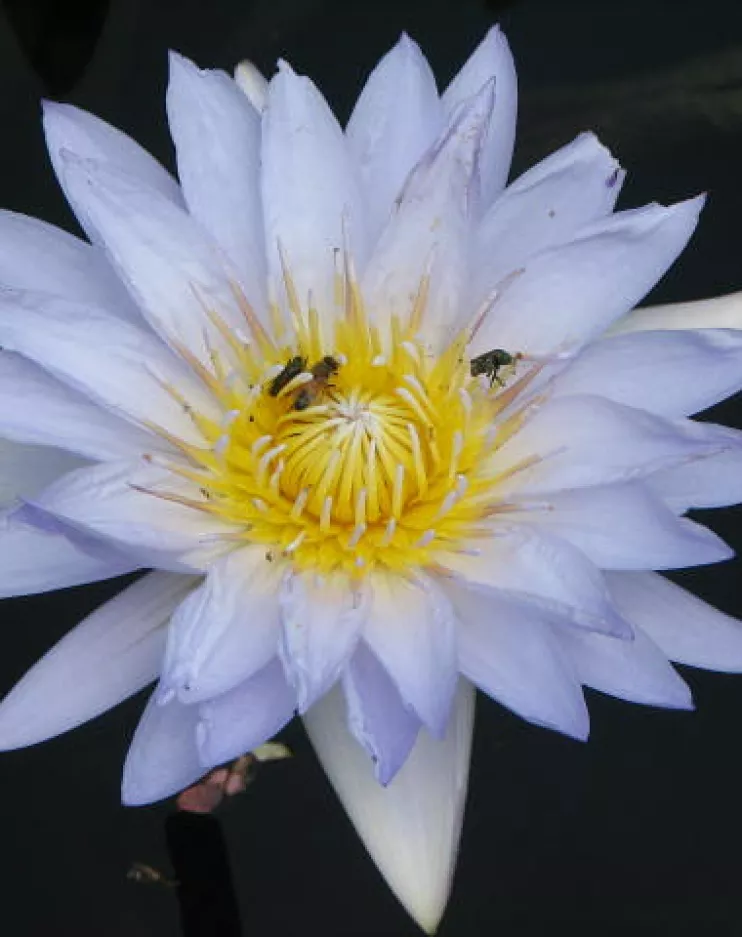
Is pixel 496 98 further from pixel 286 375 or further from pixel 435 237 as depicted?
pixel 286 375

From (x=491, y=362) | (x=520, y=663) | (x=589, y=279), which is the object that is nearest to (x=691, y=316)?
(x=589, y=279)

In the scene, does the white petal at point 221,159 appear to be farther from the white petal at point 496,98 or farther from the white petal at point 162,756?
the white petal at point 162,756

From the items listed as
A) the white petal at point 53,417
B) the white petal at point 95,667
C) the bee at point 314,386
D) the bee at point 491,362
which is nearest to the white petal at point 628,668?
the bee at point 491,362

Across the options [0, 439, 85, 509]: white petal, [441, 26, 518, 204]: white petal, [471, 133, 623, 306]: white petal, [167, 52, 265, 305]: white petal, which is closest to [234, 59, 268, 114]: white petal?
[167, 52, 265, 305]: white petal

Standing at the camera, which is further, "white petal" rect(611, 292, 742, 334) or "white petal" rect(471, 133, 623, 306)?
"white petal" rect(611, 292, 742, 334)

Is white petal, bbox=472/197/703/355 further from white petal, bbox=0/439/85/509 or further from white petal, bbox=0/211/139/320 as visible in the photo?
white petal, bbox=0/439/85/509

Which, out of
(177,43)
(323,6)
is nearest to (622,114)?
(323,6)

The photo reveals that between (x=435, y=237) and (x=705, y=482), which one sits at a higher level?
(x=435, y=237)

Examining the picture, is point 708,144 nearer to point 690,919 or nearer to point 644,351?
point 644,351
